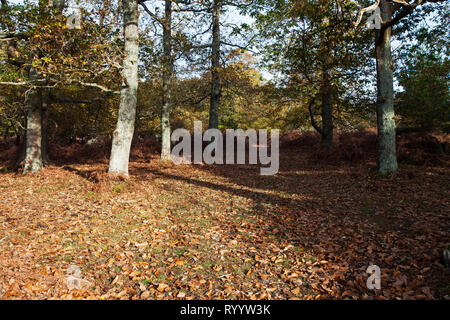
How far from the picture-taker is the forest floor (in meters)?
3.62

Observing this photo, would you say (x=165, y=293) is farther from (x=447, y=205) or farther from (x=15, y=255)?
(x=447, y=205)

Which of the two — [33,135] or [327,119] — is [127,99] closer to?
[33,135]

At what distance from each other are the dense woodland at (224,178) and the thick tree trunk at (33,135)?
82 mm

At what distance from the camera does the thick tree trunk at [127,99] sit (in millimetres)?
8617

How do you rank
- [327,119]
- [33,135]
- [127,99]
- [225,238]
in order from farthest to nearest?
[327,119], [33,135], [127,99], [225,238]

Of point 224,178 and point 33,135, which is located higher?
point 33,135

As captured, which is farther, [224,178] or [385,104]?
[224,178]

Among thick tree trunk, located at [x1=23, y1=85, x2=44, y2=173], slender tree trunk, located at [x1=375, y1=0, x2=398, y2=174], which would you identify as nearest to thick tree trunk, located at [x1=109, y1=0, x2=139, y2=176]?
thick tree trunk, located at [x1=23, y1=85, x2=44, y2=173]

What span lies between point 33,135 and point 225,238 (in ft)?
32.8

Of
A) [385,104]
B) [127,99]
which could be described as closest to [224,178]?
[127,99]

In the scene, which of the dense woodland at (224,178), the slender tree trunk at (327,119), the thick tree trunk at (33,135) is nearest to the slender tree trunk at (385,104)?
the dense woodland at (224,178)

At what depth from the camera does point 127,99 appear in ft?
28.6

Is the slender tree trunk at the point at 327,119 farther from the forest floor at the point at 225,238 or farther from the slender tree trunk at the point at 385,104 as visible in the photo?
the forest floor at the point at 225,238

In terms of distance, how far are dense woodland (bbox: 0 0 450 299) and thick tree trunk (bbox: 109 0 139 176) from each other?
0.04m
